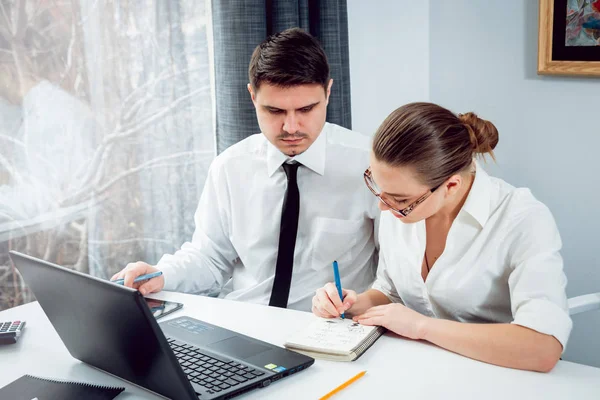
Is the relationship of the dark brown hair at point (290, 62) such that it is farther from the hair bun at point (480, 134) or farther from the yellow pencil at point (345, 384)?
the yellow pencil at point (345, 384)

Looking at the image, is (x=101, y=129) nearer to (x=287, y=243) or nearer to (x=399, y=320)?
(x=287, y=243)

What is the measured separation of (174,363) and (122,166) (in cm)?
114

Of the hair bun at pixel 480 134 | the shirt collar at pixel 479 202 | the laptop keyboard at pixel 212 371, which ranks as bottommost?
the laptop keyboard at pixel 212 371

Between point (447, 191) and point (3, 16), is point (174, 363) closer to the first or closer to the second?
point (447, 191)

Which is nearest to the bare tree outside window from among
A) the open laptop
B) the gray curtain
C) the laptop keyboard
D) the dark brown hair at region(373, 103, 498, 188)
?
the gray curtain

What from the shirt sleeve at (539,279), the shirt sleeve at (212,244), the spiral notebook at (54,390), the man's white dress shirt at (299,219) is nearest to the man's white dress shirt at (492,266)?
the shirt sleeve at (539,279)

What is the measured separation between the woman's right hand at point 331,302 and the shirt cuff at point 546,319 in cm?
37

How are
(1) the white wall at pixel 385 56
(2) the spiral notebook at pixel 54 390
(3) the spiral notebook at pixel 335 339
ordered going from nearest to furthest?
(2) the spiral notebook at pixel 54 390
(3) the spiral notebook at pixel 335 339
(1) the white wall at pixel 385 56

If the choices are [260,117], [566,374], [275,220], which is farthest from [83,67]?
[566,374]

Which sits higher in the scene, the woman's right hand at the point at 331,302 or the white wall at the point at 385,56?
the white wall at the point at 385,56

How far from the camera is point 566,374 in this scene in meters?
1.18

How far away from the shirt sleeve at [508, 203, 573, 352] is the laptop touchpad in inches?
19.6

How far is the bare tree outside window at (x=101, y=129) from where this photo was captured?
186 cm

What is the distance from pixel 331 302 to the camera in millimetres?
1452
